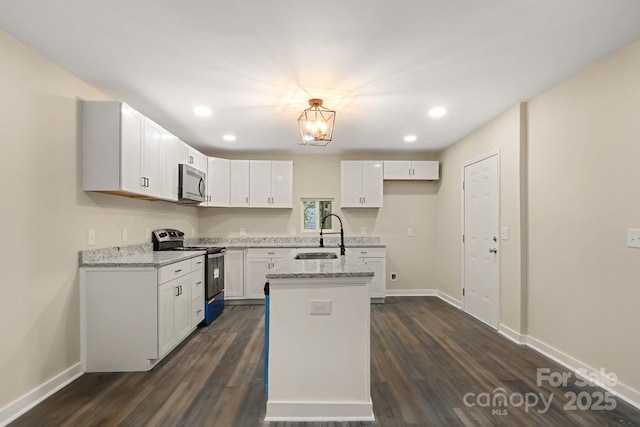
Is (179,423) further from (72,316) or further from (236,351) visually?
(72,316)

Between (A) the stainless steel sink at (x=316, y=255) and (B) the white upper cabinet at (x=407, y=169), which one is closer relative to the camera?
(A) the stainless steel sink at (x=316, y=255)

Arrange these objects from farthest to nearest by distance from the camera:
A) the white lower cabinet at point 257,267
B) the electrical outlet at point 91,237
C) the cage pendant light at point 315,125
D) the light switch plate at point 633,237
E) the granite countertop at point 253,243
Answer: the white lower cabinet at point 257,267 < the granite countertop at point 253,243 < the cage pendant light at point 315,125 < the electrical outlet at point 91,237 < the light switch plate at point 633,237

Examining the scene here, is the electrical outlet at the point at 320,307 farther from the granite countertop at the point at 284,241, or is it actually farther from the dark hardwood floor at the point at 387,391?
the granite countertop at the point at 284,241

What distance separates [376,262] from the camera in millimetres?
4816

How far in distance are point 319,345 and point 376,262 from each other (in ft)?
9.75

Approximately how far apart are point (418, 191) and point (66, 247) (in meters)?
4.80

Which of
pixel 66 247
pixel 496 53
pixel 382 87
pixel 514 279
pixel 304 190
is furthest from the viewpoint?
pixel 304 190

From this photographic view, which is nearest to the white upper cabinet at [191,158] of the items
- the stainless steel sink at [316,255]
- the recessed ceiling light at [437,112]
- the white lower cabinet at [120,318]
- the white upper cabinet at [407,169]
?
the white lower cabinet at [120,318]

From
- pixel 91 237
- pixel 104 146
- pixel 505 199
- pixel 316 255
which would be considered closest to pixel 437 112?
pixel 505 199

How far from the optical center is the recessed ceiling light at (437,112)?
10.8 ft

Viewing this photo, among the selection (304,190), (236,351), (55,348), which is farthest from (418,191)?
(55,348)

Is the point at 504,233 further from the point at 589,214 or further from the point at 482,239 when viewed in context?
the point at 589,214

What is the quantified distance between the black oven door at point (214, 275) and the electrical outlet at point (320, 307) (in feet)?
7.53

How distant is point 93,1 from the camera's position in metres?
1.71
